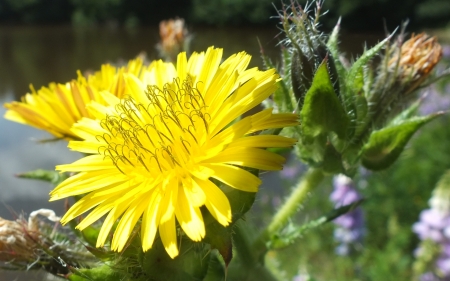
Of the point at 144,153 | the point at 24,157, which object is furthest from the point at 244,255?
the point at 24,157

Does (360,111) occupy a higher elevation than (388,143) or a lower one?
higher

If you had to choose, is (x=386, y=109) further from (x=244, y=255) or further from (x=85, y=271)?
(x=85, y=271)

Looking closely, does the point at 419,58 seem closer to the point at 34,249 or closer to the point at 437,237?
the point at 34,249

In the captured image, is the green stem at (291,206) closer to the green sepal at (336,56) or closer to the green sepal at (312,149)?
the green sepal at (312,149)

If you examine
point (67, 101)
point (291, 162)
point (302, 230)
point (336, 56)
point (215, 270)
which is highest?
point (67, 101)

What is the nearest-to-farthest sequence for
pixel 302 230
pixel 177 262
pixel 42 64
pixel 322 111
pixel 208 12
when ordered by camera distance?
pixel 177 262, pixel 322 111, pixel 302 230, pixel 42 64, pixel 208 12

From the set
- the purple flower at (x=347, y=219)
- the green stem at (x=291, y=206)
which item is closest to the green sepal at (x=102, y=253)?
the green stem at (x=291, y=206)

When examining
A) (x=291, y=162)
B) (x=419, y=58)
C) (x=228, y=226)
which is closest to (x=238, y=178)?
(x=228, y=226)

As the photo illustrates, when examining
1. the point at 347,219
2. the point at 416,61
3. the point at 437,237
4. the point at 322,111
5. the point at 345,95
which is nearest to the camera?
the point at 322,111
